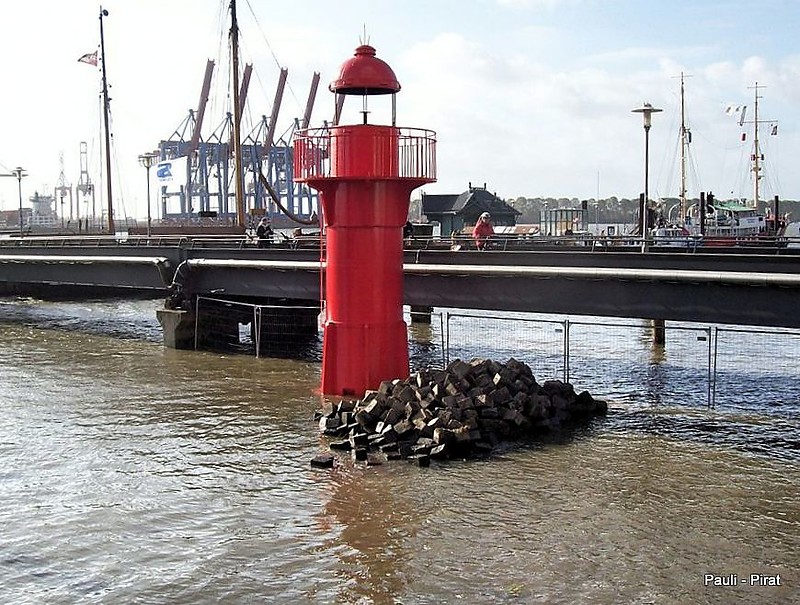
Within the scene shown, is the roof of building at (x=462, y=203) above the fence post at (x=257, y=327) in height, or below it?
above

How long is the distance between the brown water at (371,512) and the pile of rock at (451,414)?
0.43 m

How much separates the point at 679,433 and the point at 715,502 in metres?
4.12

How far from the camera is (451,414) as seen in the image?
15891 millimetres

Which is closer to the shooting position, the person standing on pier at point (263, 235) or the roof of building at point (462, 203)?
the person standing on pier at point (263, 235)

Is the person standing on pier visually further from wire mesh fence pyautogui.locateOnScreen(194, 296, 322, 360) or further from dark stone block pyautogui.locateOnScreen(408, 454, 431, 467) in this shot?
dark stone block pyautogui.locateOnScreen(408, 454, 431, 467)

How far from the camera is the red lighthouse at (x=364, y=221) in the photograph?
1858 cm

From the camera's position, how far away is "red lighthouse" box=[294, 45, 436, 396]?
18578 millimetres

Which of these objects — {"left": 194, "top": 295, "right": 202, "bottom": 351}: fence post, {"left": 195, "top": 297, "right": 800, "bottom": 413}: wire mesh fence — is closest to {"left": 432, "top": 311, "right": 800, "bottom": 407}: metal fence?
{"left": 195, "top": 297, "right": 800, "bottom": 413}: wire mesh fence

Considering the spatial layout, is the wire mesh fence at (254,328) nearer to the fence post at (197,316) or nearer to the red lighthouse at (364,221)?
the fence post at (197,316)

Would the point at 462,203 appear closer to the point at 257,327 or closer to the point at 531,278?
the point at 257,327

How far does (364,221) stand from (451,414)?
4.98 meters

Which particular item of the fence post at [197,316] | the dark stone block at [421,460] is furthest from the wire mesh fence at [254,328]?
the dark stone block at [421,460]

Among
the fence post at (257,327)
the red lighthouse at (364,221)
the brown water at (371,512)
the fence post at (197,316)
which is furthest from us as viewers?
the fence post at (197,316)

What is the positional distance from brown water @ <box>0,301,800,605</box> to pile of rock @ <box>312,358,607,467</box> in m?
0.43
